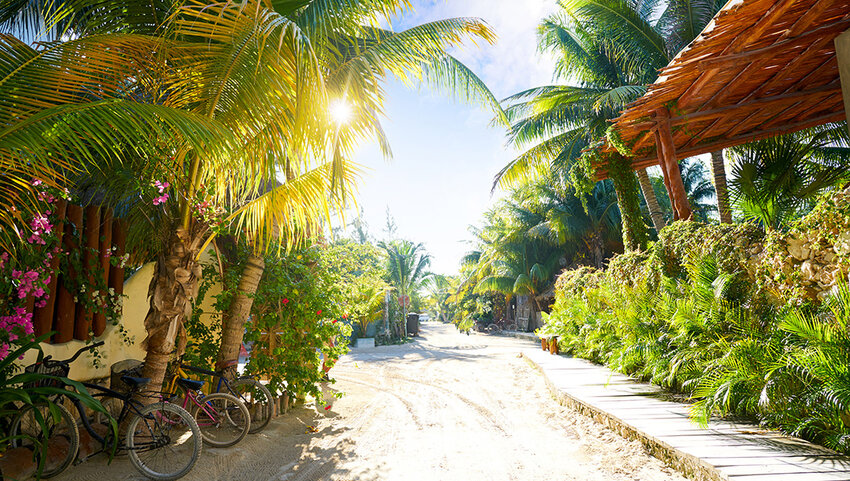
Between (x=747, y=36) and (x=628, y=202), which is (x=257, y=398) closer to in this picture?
(x=747, y=36)

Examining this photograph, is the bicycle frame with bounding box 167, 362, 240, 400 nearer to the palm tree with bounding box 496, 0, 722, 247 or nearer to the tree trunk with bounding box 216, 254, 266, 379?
the tree trunk with bounding box 216, 254, 266, 379

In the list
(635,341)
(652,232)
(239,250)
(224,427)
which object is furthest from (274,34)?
(652,232)

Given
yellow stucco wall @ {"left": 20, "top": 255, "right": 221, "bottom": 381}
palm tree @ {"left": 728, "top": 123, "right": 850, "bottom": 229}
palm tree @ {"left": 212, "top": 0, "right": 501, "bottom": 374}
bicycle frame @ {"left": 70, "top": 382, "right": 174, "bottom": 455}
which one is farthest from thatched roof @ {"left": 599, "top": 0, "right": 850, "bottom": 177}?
yellow stucco wall @ {"left": 20, "top": 255, "right": 221, "bottom": 381}

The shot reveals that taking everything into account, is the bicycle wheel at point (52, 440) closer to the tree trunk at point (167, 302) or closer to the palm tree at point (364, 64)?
the tree trunk at point (167, 302)

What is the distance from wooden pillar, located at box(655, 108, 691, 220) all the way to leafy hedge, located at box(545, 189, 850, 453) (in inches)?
37.6

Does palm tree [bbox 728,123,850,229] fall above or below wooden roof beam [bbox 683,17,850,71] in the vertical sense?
below

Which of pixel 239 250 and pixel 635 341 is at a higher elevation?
pixel 239 250

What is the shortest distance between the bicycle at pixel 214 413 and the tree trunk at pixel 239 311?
0.77 metres

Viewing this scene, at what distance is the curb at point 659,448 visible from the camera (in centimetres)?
311

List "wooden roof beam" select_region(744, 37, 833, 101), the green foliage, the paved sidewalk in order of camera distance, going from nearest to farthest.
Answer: the paved sidewalk, "wooden roof beam" select_region(744, 37, 833, 101), the green foliage

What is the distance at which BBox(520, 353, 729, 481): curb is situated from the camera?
122 inches

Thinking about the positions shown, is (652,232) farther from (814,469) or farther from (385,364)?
(814,469)

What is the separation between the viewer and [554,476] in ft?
12.2

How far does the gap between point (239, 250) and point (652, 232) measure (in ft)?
61.3
